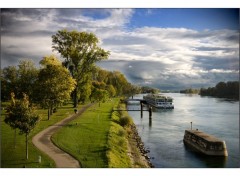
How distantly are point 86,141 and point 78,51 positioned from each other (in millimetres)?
14159

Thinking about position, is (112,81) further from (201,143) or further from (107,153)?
(107,153)

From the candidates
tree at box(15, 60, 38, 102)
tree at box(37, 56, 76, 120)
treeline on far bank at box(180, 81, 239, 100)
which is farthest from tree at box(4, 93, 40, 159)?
treeline on far bank at box(180, 81, 239, 100)

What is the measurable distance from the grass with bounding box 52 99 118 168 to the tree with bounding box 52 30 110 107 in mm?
6443

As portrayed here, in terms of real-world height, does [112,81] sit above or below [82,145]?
above

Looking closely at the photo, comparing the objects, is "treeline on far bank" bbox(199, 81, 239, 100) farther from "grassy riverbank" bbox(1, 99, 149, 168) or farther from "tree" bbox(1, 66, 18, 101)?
"tree" bbox(1, 66, 18, 101)

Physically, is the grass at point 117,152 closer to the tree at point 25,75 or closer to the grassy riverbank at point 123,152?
the grassy riverbank at point 123,152

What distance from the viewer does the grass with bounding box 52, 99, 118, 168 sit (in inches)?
721

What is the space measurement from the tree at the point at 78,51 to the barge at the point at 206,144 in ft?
37.4

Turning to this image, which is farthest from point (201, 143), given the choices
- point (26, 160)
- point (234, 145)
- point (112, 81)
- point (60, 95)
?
point (112, 81)

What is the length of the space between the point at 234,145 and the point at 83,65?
17.2 meters

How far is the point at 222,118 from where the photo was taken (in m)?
43.0

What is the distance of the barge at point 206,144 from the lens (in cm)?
2528

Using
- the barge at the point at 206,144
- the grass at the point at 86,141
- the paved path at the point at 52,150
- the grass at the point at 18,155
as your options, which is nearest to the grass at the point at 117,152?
the grass at the point at 86,141

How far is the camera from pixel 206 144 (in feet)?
85.0
